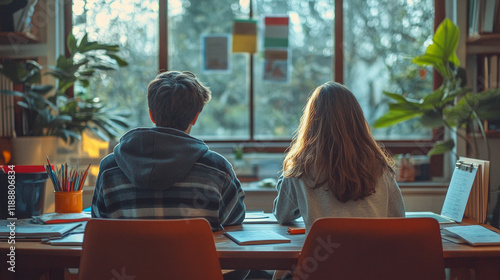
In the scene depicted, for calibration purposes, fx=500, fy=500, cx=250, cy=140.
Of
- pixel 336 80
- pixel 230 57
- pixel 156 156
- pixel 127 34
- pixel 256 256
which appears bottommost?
pixel 256 256

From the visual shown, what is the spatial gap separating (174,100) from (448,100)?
5.75 ft

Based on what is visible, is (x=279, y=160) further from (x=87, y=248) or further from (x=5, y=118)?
(x=87, y=248)

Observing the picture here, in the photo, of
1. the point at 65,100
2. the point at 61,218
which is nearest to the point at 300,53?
the point at 65,100

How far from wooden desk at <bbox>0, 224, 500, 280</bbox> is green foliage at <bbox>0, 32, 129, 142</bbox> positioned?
1.34 m

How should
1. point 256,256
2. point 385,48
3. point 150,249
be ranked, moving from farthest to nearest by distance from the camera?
1. point 385,48
2. point 256,256
3. point 150,249

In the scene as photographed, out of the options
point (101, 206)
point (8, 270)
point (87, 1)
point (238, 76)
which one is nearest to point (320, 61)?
point (238, 76)

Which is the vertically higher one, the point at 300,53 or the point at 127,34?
the point at 127,34

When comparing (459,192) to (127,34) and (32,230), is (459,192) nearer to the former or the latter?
(32,230)

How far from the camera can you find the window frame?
3.20 m

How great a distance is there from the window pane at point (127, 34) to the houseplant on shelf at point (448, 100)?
1580 millimetres

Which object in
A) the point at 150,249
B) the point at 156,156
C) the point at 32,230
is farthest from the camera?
the point at 32,230

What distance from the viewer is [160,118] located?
158cm

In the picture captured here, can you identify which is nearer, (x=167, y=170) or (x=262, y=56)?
(x=167, y=170)

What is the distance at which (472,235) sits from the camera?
59.8 inches
